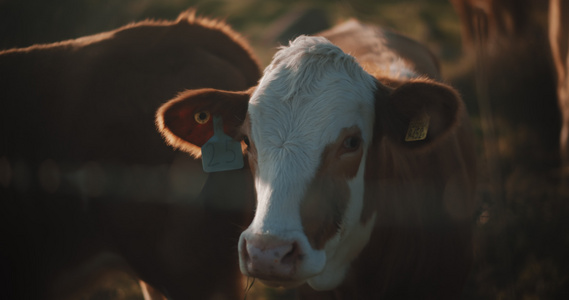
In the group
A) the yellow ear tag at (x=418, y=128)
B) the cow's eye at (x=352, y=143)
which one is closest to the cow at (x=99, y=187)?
the cow's eye at (x=352, y=143)

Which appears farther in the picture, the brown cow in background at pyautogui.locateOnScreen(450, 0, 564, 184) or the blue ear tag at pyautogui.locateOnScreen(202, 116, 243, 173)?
the brown cow in background at pyautogui.locateOnScreen(450, 0, 564, 184)

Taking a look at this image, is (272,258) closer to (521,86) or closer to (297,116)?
(297,116)

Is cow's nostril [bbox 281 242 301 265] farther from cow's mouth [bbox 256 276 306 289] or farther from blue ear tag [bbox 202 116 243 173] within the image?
blue ear tag [bbox 202 116 243 173]

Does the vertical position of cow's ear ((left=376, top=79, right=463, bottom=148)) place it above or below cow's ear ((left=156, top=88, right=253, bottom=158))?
below

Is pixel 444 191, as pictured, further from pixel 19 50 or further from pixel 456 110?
pixel 19 50

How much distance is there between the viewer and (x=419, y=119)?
2525mm

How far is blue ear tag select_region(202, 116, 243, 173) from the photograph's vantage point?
2869mm

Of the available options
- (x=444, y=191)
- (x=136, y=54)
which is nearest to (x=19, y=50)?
(x=136, y=54)

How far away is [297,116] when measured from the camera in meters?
2.38

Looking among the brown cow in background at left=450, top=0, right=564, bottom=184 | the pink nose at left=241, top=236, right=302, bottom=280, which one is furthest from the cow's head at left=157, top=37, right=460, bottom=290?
the brown cow in background at left=450, top=0, right=564, bottom=184

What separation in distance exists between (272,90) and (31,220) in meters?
1.58

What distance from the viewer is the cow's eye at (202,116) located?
2.82m

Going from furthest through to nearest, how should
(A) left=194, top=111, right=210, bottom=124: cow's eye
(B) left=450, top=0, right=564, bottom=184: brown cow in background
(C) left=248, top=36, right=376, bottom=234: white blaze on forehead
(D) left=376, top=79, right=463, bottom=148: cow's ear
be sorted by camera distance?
(B) left=450, top=0, right=564, bottom=184: brown cow in background, (A) left=194, top=111, right=210, bottom=124: cow's eye, (D) left=376, top=79, right=463, bottom=148: cow's ear, (C) left=248, top=36, right=376, bottom=234: white blaze on forehead

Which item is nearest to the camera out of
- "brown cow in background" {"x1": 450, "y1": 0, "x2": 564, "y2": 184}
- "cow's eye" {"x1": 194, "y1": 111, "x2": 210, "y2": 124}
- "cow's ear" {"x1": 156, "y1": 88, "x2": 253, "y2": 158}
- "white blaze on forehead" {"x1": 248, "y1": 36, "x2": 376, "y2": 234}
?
"white blaze on forehead" {"x1": 248, "y1": 36, "x2": 376, "y2": 234}
